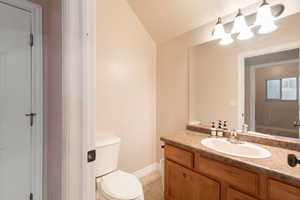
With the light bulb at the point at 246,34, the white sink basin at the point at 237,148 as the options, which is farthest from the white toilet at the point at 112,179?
the light bulb at the point at 246,34

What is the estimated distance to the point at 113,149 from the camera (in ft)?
6.22

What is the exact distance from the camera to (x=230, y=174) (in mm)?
1197

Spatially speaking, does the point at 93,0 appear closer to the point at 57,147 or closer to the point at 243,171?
the point at 57,147

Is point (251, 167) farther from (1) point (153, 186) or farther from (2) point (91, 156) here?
(1) point (153, 186)

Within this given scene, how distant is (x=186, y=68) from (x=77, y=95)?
66.9 inches

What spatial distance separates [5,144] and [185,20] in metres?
2.29

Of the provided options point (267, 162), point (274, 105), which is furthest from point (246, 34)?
point (267, 162)

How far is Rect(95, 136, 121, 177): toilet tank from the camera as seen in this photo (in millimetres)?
1758

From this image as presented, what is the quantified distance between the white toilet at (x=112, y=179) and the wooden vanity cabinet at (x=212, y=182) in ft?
1.26

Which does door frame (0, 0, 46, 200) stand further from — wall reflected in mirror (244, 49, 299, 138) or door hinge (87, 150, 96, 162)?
wall reflected in mirror (244, 49, 299, 138)

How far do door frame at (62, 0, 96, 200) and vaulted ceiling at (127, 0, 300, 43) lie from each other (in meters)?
1.45

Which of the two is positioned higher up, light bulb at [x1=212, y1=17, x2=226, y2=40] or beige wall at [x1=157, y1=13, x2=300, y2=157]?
light bulb at [x1=212, y1=17, x2=226, y2=40]

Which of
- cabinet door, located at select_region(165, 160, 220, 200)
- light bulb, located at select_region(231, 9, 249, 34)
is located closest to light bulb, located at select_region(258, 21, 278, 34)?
light bulb, located at select_region(231, 9, 249, 34)

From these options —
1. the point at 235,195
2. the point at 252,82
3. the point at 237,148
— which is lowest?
the point at 235,195
